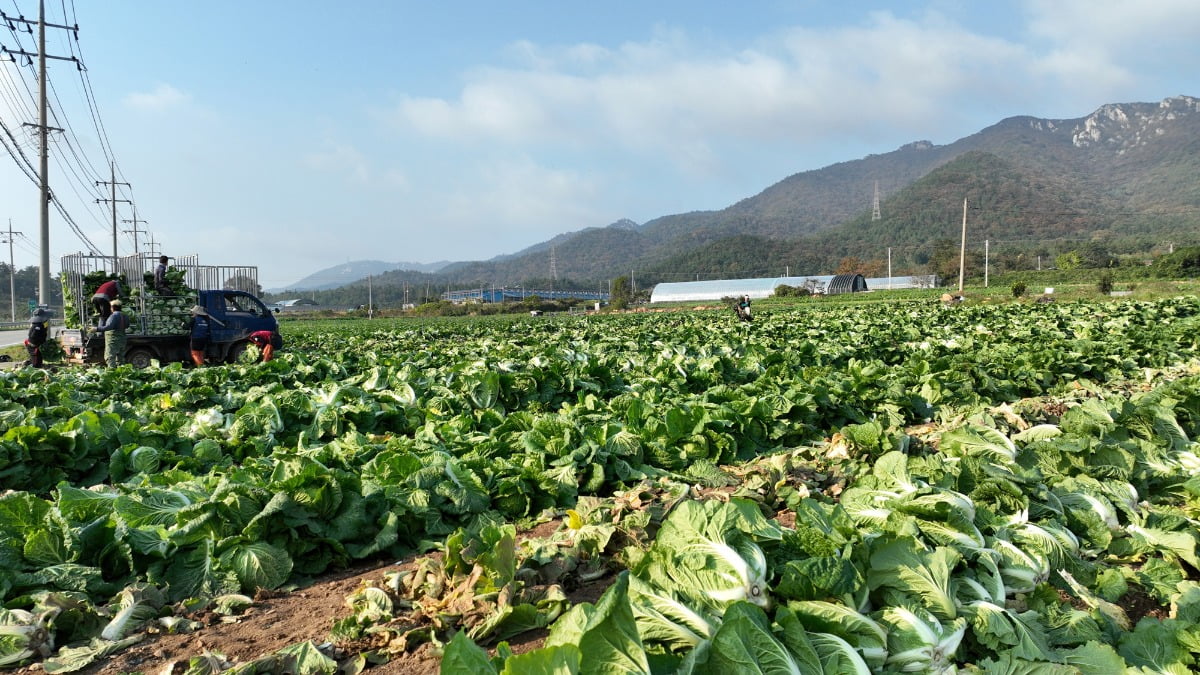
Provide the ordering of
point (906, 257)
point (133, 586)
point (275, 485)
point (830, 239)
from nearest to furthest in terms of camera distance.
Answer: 1. point (133, 586)
2. point (275, 485)
3. point (906, 257)
4. point (830, 239)

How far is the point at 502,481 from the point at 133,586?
1.92 metres

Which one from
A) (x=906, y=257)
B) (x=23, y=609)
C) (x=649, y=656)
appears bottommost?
(x=23, y=609)

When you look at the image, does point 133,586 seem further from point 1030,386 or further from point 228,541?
point 1030,386

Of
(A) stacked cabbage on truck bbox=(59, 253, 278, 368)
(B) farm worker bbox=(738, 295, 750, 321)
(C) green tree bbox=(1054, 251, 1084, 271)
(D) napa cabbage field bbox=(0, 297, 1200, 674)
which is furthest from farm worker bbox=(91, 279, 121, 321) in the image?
(C) green tree bbox=(1054, 251, 1084, 271)

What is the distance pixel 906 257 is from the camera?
402 ft

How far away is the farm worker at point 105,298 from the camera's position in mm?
13844

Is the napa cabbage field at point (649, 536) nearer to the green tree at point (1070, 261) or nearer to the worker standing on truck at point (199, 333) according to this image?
the worker standing on truck at point (199, 333)

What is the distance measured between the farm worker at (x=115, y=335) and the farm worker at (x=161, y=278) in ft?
8.25

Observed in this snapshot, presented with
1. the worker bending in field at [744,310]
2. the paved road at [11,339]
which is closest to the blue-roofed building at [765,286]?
the worker bending in field at [744,310]

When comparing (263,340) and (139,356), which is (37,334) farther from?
(263,340)

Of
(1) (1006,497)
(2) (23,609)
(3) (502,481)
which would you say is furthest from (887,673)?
(2) (23,609)

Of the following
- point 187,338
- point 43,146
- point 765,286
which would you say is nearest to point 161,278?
point 187,338

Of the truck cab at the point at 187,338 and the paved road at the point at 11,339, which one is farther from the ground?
the truck cab at the point at 187,338

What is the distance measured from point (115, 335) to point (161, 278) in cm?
296
